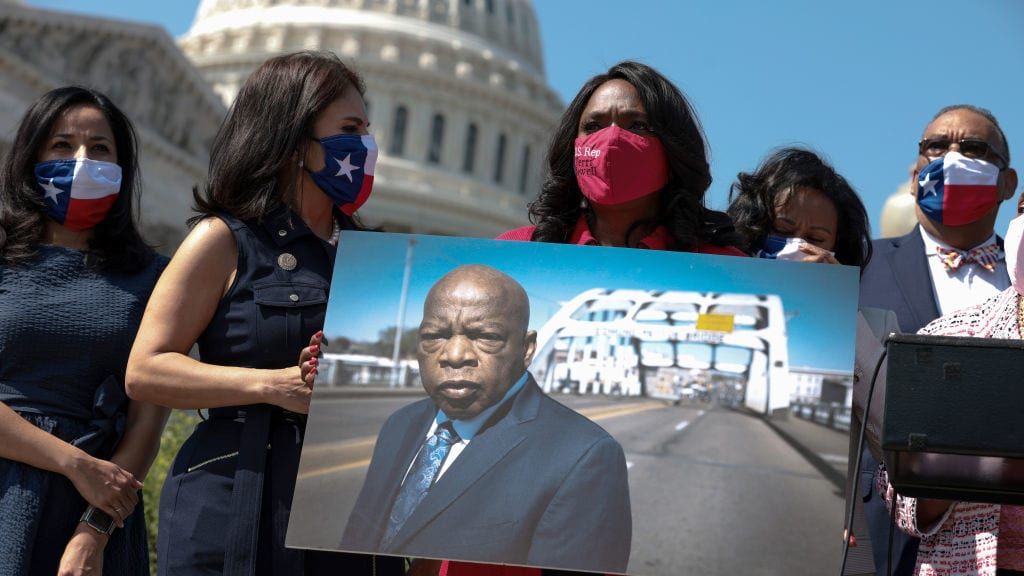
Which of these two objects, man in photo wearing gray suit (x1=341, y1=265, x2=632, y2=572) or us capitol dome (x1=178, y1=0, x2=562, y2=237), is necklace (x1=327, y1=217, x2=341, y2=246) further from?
us capitol dome (x1=178, y1=0, x2=562, y2=237)

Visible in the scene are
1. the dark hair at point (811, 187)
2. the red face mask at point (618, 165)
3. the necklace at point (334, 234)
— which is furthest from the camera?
the dark hair at point (811, 187)

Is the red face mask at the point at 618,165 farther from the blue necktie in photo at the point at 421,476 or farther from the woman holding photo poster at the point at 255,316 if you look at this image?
the blue necktie in photo at the point at 421,476

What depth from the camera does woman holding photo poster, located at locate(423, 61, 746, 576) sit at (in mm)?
2916

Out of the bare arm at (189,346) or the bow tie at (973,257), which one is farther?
the bow tie at (973,257)

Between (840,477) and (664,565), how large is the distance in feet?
1.19

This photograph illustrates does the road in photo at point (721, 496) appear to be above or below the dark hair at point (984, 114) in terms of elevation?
below

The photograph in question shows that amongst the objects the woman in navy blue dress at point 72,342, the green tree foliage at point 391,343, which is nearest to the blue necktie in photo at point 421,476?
the green tree foliage at point 391,343

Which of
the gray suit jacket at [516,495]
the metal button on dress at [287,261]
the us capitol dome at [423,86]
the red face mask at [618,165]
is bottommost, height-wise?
the gray suit jacket at [516,495]

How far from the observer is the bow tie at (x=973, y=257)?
3.83 meters

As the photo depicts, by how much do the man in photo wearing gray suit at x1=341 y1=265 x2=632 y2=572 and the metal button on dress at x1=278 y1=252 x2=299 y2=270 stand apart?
53cm

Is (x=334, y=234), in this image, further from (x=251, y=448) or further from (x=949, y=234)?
(x=949, y=234)

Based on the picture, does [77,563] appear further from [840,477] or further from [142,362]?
[840,477]

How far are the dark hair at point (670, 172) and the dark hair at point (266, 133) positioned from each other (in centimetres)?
56

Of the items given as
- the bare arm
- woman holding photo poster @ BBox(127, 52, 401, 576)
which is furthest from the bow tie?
the bare arm
